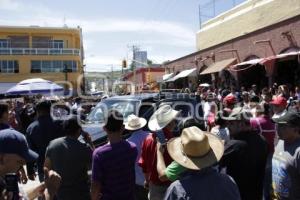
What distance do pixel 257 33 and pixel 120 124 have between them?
736 inches

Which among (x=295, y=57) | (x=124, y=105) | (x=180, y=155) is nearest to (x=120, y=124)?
(x=180, y=155)

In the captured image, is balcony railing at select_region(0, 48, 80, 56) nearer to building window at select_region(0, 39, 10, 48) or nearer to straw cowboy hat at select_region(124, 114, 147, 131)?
building window at select_region(0, 39, 10, 48)

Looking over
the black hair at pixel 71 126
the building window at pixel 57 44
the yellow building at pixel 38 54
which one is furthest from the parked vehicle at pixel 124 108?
the building window at pixel 57 44

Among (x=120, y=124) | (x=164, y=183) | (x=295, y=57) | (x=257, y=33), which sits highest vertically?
(x=257, y=33)

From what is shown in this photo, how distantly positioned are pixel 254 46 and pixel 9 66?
4531 cm

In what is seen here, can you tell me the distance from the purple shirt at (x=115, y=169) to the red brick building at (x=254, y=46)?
46.4ft

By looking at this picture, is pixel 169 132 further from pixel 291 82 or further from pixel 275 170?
pixel 291 82

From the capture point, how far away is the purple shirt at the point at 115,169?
14.4ft

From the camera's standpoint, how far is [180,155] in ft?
10.5

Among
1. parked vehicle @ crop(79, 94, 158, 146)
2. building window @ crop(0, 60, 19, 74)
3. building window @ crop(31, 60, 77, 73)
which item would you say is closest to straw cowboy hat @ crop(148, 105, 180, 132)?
parked vehicle @ crop(79, 94, 158, 146)

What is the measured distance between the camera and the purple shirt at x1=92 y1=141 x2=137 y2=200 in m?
4.39

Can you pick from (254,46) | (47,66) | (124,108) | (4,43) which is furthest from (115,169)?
(4,43)

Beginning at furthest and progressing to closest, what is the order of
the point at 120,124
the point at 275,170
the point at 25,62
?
the point at 25,62 < the point at 120,124 < the point at 275,170

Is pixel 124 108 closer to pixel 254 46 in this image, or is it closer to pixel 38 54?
pixel 254 46
